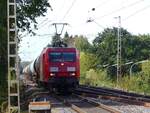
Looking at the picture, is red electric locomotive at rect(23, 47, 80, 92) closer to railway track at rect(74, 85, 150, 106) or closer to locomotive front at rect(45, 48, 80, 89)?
locomotive front at rect(45, 48, 80, 89)

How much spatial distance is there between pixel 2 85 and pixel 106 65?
235 ft

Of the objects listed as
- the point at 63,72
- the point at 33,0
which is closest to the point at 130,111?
the point at 63,72

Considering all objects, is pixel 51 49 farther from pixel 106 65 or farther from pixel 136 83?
pixel 106 65

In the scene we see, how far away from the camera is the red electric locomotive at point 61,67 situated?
32.0 metres

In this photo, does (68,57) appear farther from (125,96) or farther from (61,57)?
(125,96)

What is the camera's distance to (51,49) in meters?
32.5

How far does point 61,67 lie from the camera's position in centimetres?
3209

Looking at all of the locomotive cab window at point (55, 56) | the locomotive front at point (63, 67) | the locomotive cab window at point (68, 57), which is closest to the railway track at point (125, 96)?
the locomotive front at point (63, 67)

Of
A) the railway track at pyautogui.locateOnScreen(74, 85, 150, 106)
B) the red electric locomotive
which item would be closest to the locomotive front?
the red electric locomotive

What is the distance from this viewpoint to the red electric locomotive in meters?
32.0

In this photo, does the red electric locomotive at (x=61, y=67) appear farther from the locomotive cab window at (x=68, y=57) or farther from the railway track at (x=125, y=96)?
the railway track at (x=125, y=96)

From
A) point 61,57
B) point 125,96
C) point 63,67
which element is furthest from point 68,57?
point 125,96

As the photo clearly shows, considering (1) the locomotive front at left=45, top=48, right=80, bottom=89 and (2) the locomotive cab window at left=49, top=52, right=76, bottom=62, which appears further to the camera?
(2) the locomotive cab window at left=49, top=52, right=76, bottom=62

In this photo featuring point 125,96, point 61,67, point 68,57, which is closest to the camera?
point 125,96
